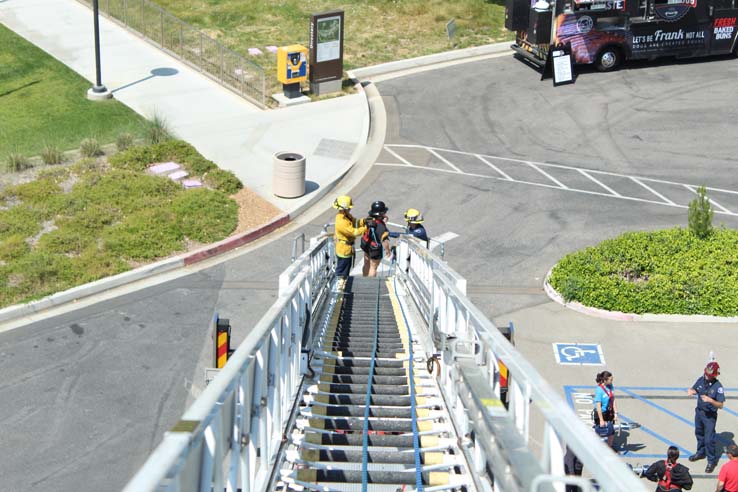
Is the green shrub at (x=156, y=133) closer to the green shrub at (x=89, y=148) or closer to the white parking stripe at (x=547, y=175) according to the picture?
the green shrub at (x=89, y=148)

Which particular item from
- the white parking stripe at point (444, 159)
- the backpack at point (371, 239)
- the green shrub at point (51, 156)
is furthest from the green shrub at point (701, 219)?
the green shrub at point (51, 156)

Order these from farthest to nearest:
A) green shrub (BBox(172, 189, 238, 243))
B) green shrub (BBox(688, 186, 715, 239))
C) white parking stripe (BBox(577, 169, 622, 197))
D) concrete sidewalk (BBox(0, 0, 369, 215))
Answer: concrete sidewalk (BBox(0, 0, 369, 215)) < white parking stripe (BBox(577, 169, 622, 197)) < green shrub (BBox(172, 189, 238, 243)) < green shrub (BBox(688, 186, 715, 239))

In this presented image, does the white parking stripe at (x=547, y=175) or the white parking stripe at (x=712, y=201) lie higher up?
the white parking stripe at (x=712, y=201)

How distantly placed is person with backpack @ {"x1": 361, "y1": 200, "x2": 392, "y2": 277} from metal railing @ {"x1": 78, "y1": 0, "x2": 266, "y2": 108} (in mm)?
12581

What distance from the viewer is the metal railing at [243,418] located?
431 cm

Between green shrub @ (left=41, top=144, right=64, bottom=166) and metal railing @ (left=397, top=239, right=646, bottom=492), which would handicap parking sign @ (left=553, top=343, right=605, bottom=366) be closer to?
metal railing @ (left=397, top=239, right=646, bottom=492)

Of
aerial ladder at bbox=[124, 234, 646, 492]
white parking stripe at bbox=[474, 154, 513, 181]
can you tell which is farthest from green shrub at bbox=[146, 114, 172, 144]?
aerial ladder at bbox=[124, 234, 646, 492]

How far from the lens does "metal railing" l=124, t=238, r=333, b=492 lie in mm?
4309

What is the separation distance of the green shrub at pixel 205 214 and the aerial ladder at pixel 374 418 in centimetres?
835

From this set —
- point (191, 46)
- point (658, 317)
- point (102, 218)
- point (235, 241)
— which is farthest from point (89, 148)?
point (658, 317)

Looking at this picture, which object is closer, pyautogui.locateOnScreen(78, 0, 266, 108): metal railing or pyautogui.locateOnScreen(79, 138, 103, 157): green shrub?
pyautogui.locateOnScreen(79, 138, 103, 157): green shrub

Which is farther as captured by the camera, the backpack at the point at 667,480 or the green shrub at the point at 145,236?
the green shrub at the point at 145,236

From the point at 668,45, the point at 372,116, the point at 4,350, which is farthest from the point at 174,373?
the point at 668,45

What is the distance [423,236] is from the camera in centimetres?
1617
